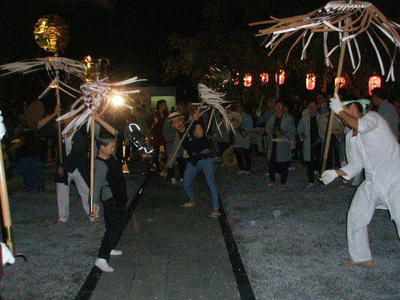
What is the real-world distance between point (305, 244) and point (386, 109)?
3.71 metres

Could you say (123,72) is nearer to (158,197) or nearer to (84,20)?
(84,20)

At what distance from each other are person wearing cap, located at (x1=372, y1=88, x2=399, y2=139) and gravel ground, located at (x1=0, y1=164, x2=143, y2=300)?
5.35 metres

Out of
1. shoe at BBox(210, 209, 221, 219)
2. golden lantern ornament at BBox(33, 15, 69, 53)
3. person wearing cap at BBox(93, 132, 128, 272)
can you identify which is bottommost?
shoe at BBox(210, 209, 221, 219)

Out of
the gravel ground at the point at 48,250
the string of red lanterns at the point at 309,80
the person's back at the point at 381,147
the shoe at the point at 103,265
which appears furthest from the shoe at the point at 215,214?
the string of red lanterns at the point at 309,80

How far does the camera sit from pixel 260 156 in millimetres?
16641

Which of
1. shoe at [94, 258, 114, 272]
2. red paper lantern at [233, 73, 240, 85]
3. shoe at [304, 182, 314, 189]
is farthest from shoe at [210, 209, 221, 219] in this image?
red paper lantern at [233, 73, 240, 85]

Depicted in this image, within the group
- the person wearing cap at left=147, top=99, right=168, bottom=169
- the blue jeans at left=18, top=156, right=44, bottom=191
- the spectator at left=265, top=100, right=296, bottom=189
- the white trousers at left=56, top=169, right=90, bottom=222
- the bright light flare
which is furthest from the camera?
the person wearing cap at left=147, top=99, right=168, bottom=169

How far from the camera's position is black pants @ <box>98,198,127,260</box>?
5281 mm

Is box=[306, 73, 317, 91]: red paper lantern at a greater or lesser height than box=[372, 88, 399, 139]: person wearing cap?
greater

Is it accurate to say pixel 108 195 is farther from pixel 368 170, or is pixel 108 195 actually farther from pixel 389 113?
pixel 389 113

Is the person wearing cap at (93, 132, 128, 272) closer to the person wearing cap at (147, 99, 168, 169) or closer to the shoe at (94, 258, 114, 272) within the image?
the shoe at (94, 258, 114, 272)

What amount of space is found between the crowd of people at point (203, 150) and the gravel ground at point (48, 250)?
0.29 metres

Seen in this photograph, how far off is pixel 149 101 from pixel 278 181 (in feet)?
49.5

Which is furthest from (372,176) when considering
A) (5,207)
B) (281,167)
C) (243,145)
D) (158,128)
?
(158,128)
